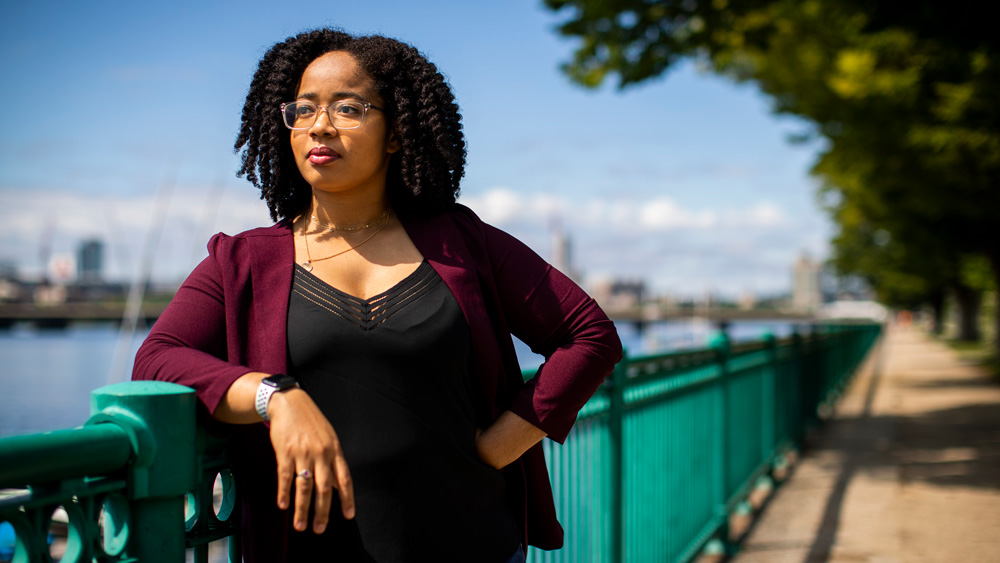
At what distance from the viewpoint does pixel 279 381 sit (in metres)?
1.53

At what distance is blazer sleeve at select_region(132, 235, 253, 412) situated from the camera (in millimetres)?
1577

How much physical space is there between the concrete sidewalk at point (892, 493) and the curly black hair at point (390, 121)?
432 cm

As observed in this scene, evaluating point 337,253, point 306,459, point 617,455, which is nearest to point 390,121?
point 337,253

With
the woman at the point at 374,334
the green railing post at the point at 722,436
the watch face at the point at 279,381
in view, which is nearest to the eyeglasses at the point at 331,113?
the woman at the point at 374,334

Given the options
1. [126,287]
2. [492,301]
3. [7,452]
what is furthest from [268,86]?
[126,287]

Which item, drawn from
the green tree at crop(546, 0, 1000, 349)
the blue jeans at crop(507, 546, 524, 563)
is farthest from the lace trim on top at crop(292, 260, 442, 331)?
the green tree at crop(546, 0, 1000, 349)

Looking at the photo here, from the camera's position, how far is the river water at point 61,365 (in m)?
15.3

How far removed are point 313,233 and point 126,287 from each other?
50322 millimetres

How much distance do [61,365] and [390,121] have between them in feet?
148

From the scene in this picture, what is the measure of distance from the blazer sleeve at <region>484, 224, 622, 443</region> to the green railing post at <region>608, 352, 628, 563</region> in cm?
169

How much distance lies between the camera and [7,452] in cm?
122

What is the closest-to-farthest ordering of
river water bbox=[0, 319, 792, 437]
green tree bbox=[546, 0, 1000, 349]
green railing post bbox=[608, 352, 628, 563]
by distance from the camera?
green railing post bbox=[608, 352, 628, 563]
green tree bbox=[546, 0, 1000, 349]
river water bbox=[0, 319, 792, 437]

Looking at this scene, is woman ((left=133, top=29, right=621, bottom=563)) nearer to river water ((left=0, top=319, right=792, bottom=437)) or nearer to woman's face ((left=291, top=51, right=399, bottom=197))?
woman's face ((left=291, top=51, right=399, bottom=197))

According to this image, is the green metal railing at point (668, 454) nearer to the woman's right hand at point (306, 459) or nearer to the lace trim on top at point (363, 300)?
the lace trim on top at point (363, 300)
